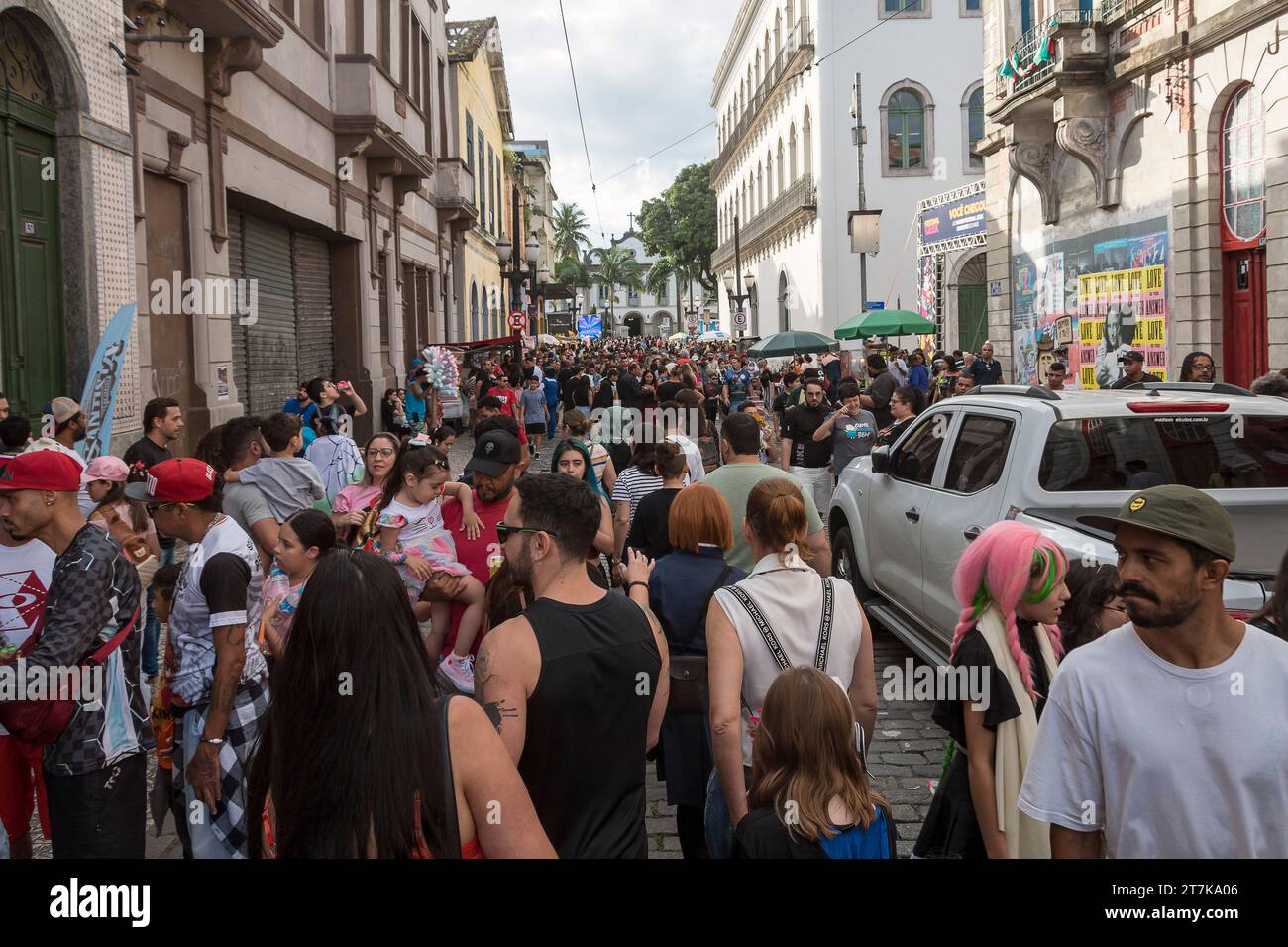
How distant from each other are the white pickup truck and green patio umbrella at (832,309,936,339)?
58.2 feet

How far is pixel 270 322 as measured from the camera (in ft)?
58.1

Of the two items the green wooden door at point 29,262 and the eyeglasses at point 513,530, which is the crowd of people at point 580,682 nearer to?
the eyeglasses at point 513,530

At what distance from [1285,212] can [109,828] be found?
46.7 feet

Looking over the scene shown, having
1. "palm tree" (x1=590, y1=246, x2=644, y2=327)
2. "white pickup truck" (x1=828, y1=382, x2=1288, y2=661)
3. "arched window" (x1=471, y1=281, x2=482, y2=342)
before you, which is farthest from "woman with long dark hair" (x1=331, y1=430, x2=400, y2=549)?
"palm tree" (x1=590, y1=246, x2=644, y2=327)

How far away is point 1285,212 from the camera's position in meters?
13.6

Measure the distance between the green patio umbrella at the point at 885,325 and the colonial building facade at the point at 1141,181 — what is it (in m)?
2.25

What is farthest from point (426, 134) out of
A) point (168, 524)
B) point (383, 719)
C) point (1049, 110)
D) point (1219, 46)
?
point (383, 719)

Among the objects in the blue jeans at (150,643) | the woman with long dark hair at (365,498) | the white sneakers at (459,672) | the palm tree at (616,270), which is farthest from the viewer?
the palm tree at (616,270)

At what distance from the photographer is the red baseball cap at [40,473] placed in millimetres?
3836

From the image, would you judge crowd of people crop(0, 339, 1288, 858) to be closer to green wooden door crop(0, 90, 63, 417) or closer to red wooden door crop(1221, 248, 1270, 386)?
green wooden door crop(0, 90, 63, 417)

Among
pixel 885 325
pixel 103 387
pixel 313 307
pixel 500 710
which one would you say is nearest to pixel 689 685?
pixel 500 710

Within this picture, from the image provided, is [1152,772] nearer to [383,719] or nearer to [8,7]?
[383,719]

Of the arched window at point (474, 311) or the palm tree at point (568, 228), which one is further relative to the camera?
the palm tree at point (568, 228)

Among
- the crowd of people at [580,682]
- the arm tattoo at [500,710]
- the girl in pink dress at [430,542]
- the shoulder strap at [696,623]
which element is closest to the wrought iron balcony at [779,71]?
the girl in pink dress at [430,542]
